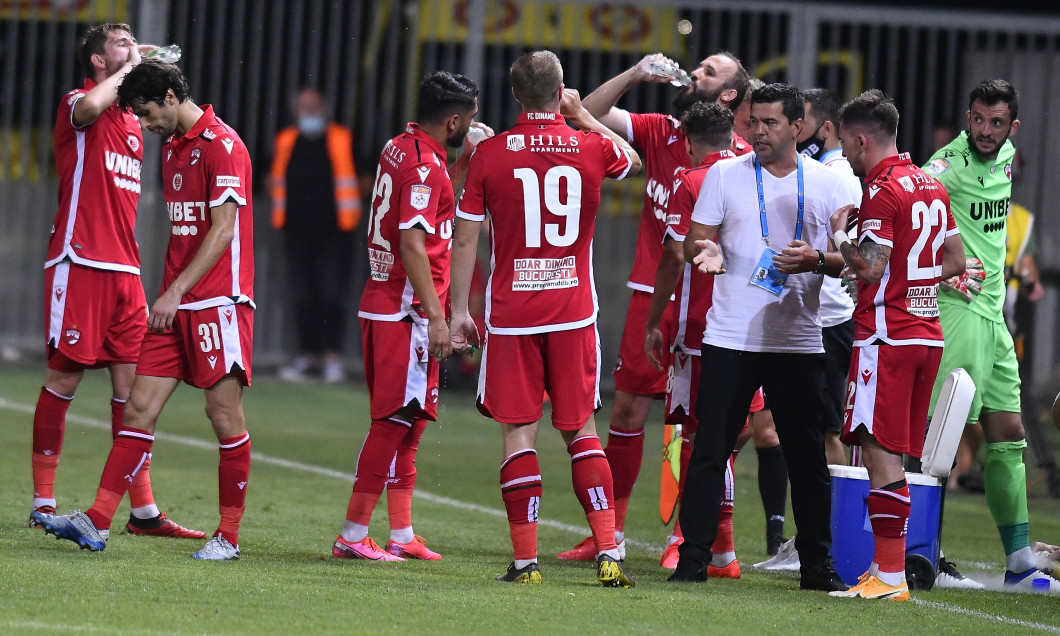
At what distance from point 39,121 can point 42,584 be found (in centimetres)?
1032

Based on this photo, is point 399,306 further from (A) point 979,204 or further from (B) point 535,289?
(A) point 979,204

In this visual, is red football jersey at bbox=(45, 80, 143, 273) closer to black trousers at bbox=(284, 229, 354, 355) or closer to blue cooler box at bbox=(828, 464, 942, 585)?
blue cooler box at bbox=(828, 464, 942, 585)

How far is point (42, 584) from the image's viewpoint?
5398 millimetres

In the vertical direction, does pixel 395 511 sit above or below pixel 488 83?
below

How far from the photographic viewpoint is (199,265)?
619cm

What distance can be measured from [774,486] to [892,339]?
1624mm

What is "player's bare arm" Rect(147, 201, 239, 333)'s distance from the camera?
614cm

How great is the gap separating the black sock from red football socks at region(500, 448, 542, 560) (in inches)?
72.0

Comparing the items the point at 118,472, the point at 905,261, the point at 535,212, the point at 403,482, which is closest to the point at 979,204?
the point at 905,261

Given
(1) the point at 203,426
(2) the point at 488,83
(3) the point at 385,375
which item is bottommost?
(1) the point at 203,426

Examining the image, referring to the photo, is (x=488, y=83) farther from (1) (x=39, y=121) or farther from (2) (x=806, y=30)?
(1) (x=39, y=121)

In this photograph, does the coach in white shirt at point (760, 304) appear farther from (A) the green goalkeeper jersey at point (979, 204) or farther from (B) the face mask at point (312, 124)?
(B) the face mask at point (312, 124)

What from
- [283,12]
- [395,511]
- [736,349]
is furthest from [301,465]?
[283,12]

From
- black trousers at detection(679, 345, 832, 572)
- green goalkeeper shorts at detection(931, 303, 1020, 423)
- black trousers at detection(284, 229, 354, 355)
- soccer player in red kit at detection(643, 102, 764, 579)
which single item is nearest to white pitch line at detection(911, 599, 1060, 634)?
black trousers at detection(679, 345, 832, 572)
